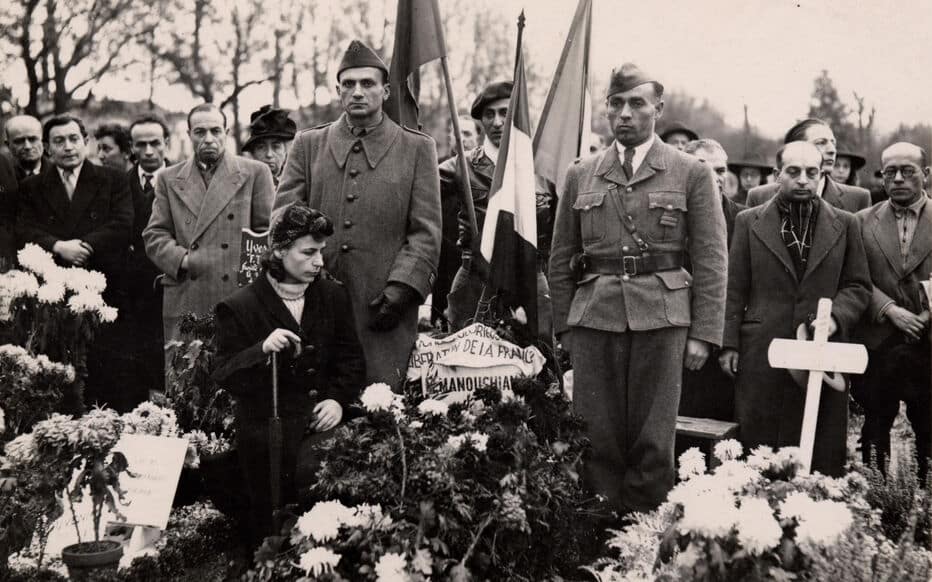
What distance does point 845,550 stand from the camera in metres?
3.00

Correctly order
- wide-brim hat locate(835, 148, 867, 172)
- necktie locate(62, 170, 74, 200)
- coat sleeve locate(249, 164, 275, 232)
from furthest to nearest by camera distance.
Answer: wide-brim hat locate(835, 148, 867, 172) → necktie locate(62, 170, 74, 200) → coat sleeve locate(249, 164, 275, 232)

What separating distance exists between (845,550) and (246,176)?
4575mm

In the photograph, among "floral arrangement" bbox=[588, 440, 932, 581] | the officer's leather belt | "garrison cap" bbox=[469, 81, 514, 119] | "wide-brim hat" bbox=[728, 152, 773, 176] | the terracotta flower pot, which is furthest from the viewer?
"wide-brim hat" bbox=[728, 152, 773, 176]

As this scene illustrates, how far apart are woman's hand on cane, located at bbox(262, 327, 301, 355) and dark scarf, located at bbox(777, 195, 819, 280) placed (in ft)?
10.1

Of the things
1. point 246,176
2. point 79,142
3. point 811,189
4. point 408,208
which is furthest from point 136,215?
point 811,189

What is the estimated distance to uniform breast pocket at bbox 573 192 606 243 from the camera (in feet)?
15.9

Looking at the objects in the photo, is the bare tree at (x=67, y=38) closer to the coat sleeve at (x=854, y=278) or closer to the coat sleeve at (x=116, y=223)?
the coat sleeve at (x=116, y=223)

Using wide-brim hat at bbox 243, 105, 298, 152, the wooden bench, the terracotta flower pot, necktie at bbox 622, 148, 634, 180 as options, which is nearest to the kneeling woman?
the terracotta flower pot

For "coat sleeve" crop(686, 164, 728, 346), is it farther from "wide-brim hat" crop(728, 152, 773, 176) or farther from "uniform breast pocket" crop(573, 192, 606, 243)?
"wide-brim hat" crop(728, 152, 773, 176)

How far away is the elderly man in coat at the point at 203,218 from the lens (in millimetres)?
6023

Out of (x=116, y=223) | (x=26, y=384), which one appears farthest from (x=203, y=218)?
(x=26, y=384)

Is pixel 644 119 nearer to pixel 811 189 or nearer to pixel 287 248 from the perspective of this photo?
pixel 811 189

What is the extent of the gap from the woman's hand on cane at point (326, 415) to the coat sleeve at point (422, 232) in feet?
2.35

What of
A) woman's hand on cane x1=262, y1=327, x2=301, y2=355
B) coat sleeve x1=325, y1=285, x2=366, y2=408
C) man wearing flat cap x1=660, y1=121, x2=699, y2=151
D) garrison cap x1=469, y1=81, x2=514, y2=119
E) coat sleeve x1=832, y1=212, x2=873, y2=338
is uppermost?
garrison cap x1=469, y1=81, x2=514, y2=119
